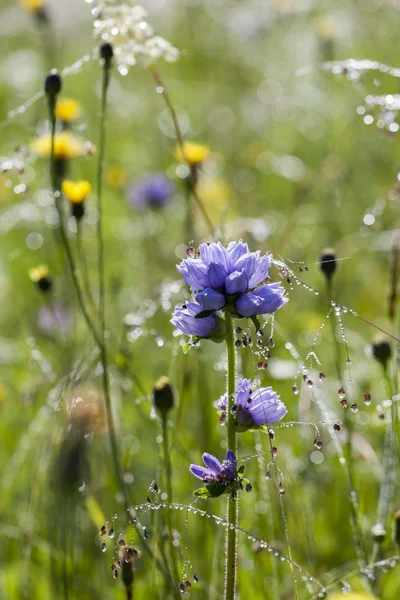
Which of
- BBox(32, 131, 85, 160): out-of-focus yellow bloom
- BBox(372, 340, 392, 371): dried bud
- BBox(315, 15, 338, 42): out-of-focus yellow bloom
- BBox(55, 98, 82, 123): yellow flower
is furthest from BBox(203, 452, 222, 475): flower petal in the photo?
BBox(315, 15, 338, 42): out-of-focus yellow bloom

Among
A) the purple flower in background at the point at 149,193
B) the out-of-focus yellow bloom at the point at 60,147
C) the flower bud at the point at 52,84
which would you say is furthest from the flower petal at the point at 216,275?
the purple flower in background at the point at 149,193

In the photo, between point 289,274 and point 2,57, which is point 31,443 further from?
point 2,57

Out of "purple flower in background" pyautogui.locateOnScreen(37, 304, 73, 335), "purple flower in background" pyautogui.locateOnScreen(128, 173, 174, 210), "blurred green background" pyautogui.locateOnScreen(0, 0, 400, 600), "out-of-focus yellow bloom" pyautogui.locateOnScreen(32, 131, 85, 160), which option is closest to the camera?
"blurred green background" pyautogui.locateOnScreen(0, 0, 400, 600)

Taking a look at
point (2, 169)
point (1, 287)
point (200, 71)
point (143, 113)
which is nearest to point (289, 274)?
point (2, 169)

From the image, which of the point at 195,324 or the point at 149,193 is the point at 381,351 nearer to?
the point at 195,324

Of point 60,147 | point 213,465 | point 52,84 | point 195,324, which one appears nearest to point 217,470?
point 213,465

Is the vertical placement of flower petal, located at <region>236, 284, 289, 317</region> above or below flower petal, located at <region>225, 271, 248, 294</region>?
below

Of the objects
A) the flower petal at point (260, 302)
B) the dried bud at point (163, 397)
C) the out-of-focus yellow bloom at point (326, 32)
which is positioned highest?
the out-of-focus yellow bloom at point (326, 32)

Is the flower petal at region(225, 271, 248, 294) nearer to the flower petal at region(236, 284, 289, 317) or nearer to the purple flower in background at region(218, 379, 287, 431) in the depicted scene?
the flower petal at region(236, 284, 289, 317)

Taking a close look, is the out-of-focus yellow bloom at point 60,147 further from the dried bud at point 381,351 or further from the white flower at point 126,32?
the dried bud at point 381,351
